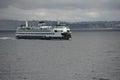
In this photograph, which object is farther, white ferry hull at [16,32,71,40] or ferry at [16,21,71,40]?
white ferry hull at [16,32,71,40]

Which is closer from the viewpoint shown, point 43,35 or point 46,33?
point 46,33

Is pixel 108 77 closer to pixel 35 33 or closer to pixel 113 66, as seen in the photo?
pixel 113 66

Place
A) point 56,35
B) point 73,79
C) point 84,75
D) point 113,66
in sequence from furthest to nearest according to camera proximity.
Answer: point 56,35 < point 113,66 < point 84,75 < point 73,79

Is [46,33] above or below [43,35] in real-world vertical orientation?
above

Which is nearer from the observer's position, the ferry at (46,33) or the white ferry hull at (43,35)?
the ferry at (46,33)

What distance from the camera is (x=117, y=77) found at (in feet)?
184

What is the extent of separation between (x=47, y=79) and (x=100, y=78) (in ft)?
29.2

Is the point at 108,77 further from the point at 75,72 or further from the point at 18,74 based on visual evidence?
the point at 18,74

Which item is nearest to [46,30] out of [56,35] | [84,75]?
[56,35]

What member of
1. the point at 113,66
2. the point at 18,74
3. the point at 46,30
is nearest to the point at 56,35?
the point at 46,30

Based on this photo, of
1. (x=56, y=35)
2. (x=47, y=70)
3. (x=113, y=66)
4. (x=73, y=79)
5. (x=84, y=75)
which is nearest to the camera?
(x=73, y=79)

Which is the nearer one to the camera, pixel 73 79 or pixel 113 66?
pixel 73 79

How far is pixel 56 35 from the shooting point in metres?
156

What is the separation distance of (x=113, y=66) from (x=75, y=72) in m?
12.1
